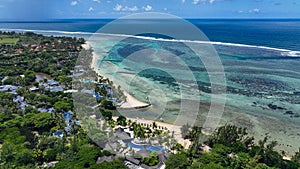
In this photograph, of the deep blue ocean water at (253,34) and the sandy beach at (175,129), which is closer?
the sandy beach at (175,129)

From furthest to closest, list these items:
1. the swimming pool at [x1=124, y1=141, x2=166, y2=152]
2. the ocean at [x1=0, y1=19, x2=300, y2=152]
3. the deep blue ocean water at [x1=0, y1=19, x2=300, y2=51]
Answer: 1. the deep blue ocean water at [x1=0, y1=19, x2=300, y2=51]
2. the ocean at [x1=0, y1=19, x2=300, y2=152]
3. the swimming pool at [x1=124, y1=141, x2=166, y2=152]

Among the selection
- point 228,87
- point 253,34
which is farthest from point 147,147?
point 253,34

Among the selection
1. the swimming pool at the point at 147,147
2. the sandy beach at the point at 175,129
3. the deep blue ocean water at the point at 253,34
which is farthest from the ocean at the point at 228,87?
the deep blue ocean water at the point at 253,34

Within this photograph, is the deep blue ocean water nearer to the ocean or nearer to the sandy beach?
the ocean

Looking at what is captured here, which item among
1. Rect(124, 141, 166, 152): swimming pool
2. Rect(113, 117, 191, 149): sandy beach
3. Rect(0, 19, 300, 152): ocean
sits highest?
Rect(0, 19, 300, 152): ocean

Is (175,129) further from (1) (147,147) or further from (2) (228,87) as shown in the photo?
(2) (228,87)

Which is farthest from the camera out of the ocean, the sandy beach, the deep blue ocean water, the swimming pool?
the deep blue ocean water

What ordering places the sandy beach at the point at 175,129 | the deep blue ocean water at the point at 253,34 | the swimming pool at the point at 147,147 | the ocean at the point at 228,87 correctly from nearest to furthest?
1. the swimming pool at the point at 147,147
2. the sandy beach at the point at 175,129
3. the ocean at the point at 228,87
4. the deep blue ocean water at the point at 253,34

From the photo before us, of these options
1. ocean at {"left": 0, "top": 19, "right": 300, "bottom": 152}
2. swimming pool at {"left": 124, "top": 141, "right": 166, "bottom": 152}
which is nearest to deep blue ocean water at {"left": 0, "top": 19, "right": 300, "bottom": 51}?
ocean at {"left": 0, "top": 19, "right": 300, "bottom": 152}

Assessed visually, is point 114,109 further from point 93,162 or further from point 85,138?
point 93,162

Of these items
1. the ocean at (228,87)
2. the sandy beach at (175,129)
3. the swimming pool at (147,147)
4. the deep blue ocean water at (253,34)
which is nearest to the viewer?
the swimming pool at (147,147)

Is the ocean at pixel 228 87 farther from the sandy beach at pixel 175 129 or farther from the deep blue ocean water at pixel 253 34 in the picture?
the deep blue ocean water at pixel 253 34
